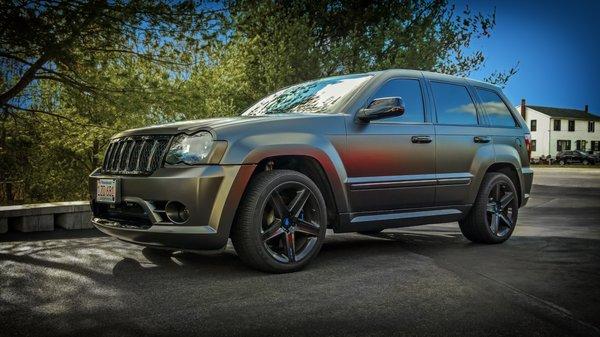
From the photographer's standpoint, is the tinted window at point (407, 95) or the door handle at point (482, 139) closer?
the tinted window at point (407, 95)

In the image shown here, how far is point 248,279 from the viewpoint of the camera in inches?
171

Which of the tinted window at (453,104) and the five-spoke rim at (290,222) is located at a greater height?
the tinted window at (453,104)

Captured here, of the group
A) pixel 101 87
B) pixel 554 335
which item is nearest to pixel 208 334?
pixel 554 335

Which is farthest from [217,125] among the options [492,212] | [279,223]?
[492,212]

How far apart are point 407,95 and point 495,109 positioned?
1.63 meters

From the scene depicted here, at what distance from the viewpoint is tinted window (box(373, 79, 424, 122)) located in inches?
216

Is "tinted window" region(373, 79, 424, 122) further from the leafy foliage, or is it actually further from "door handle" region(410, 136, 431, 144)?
the leafy foliage

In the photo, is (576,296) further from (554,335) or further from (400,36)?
(400,36)

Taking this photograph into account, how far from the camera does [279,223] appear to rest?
4.56m

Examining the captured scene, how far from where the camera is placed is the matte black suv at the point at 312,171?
13.9 ft

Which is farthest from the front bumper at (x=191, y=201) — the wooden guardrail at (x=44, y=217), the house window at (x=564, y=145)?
the house window at (x=564, y=145)

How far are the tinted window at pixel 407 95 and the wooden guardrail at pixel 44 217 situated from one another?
4744mm

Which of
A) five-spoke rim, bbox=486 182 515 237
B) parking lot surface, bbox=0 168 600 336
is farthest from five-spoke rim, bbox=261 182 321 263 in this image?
five-spoke rim, bbox=486 182 515 237

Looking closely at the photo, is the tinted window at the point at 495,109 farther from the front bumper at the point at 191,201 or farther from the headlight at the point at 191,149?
the headlight at the point at 191,149
